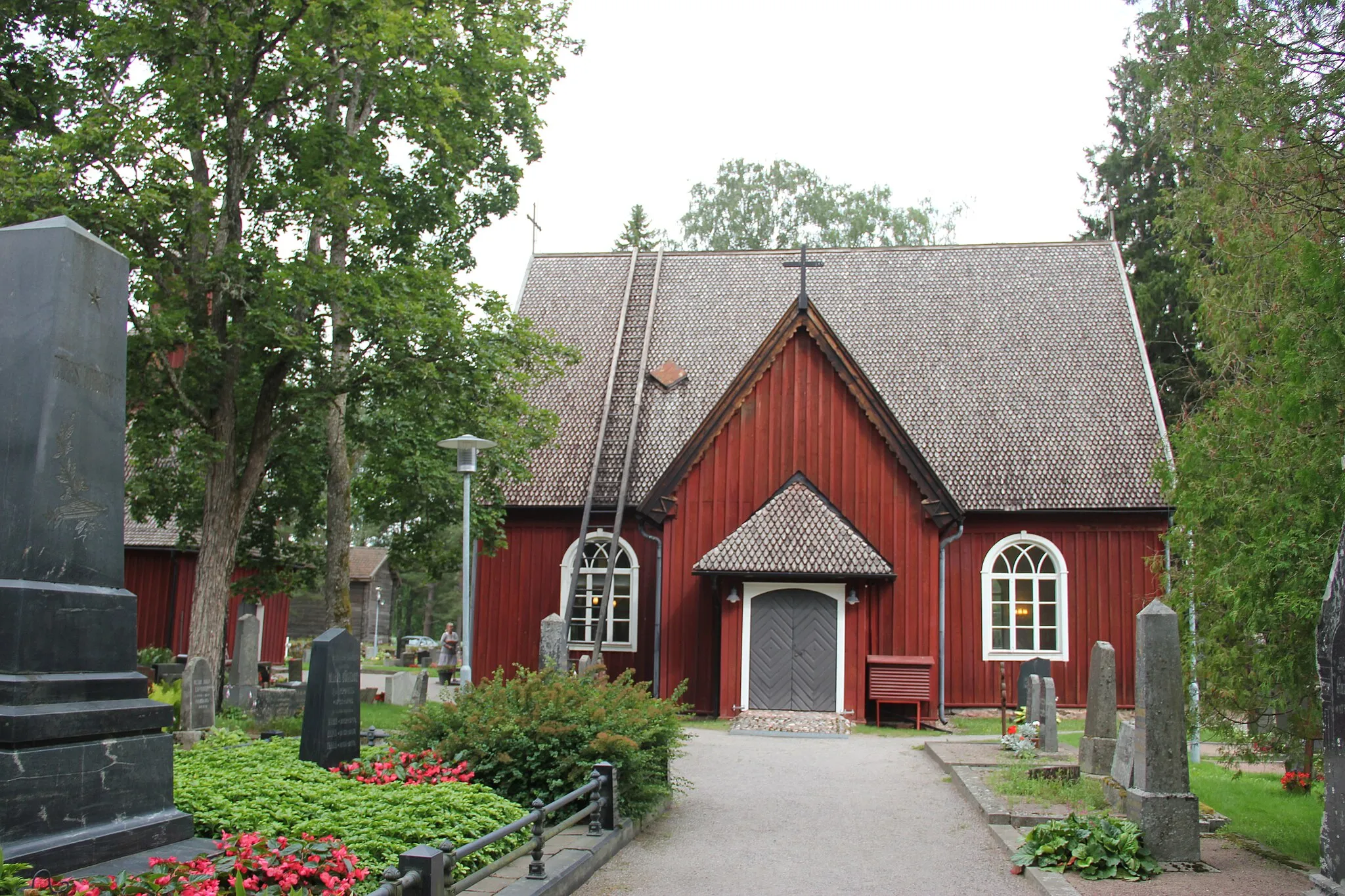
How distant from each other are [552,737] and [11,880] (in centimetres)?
565

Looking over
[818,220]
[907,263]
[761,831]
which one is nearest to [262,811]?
[761,831]

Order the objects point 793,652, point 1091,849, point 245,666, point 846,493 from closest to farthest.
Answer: point 1091,849 → point 245,666 → point 793,652 → point 846,493

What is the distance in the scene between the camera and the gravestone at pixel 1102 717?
40.1 ft

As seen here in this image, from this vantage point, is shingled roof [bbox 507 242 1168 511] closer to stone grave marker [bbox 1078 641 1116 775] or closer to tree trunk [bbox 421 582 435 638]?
stone grave marker [bbox 1078 641 1116 775]

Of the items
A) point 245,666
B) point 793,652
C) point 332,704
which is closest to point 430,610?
point 245,666

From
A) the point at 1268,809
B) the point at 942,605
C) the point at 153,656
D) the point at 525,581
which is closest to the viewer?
the point at 1268,809

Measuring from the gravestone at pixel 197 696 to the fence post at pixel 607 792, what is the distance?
780cm

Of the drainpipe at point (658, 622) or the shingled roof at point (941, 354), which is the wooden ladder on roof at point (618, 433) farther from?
the drainpipe at point (658, 622)

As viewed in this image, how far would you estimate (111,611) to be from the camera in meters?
6.84

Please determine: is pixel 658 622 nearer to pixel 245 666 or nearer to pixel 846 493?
pixel 846 493

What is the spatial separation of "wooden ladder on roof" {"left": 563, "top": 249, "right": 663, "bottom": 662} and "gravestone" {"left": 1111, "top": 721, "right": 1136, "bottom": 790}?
1153cm

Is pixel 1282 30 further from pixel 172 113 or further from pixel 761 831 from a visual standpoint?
pixel 172 113

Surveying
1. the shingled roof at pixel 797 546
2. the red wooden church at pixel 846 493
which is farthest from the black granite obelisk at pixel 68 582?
the red wooden church at pixel 846 493

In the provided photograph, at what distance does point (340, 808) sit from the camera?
8.35 metres
